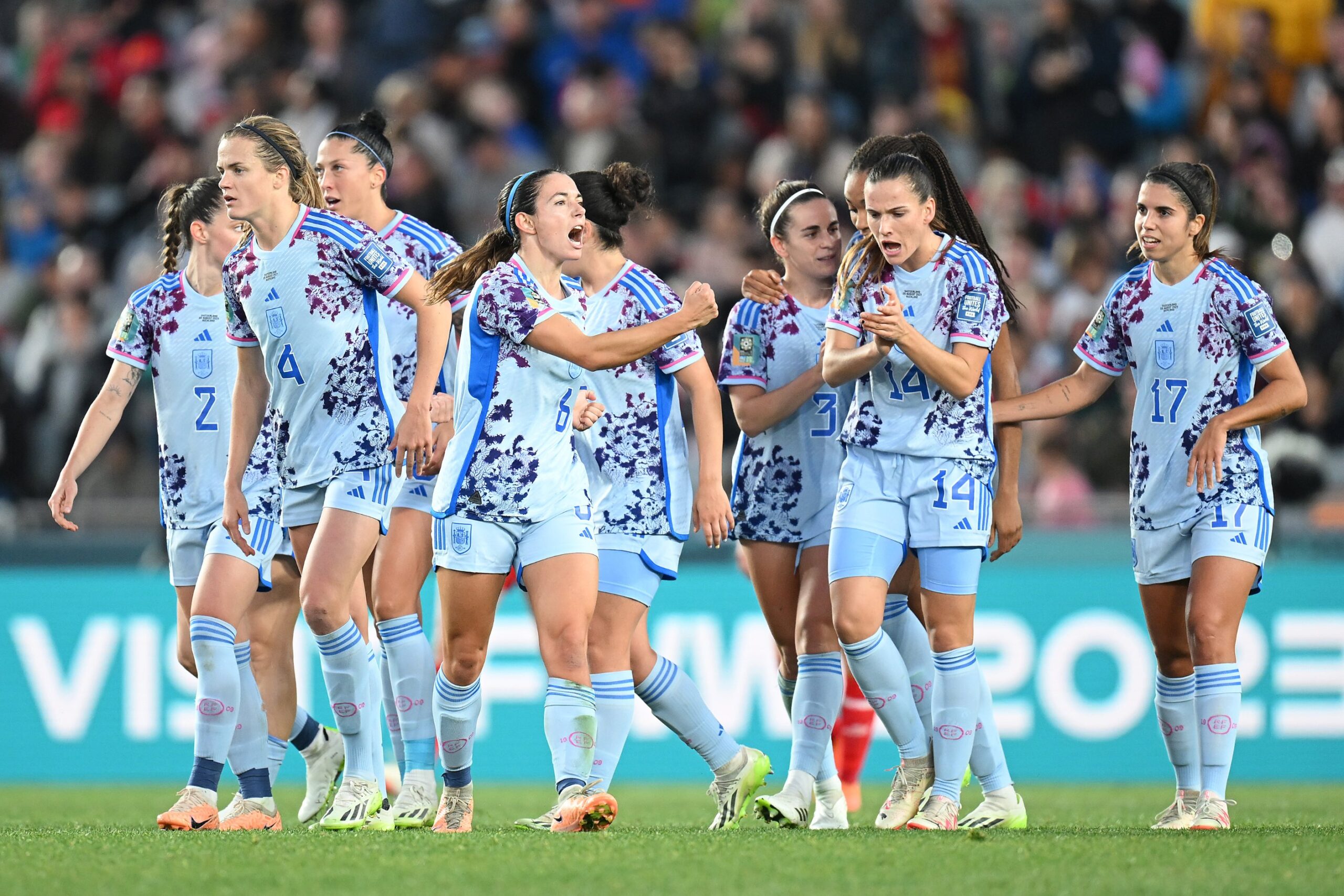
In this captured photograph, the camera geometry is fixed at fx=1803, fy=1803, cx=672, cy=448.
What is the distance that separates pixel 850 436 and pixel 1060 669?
4.06 meters

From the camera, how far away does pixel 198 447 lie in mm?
6980

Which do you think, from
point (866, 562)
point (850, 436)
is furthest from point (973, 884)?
point (850, 436)

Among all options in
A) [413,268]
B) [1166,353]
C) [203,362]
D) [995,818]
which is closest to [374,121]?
[413,268]

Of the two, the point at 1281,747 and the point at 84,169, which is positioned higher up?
the point at 84,169

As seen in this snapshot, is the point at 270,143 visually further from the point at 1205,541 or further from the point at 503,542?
the point at 1205,541

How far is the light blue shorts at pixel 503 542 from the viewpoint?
5883mm

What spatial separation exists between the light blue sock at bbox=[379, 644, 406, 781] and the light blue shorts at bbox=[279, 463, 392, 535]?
53cm

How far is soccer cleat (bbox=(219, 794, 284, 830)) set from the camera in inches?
253

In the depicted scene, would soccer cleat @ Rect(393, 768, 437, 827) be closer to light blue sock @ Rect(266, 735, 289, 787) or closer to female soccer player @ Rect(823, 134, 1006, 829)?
light blue sock @ Rect(266, 735, 289, 787)

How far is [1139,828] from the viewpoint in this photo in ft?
21.2

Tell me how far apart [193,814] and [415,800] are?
30.1 inches

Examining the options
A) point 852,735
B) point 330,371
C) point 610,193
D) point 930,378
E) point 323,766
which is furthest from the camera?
point 852,735

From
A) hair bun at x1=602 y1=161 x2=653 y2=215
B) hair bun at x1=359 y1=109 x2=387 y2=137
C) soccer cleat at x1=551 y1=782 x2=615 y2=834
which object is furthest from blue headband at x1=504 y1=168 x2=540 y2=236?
soccer cleat at x1=551 y1=782 x2=615 y2=834

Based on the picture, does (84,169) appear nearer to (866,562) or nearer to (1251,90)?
(1251,90)
